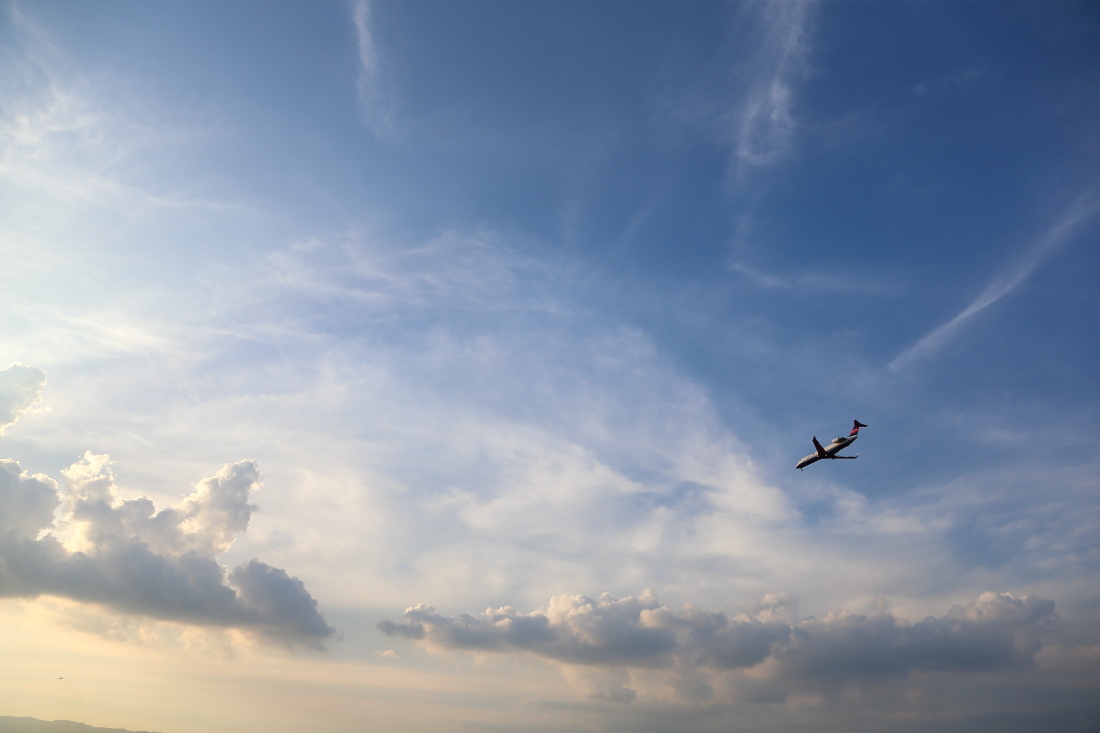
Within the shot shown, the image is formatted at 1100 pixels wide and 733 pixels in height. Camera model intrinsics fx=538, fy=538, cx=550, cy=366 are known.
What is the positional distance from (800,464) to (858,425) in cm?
2368

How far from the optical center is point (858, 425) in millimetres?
178750

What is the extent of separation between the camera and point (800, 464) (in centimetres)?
19075

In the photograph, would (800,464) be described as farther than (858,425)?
Yes
